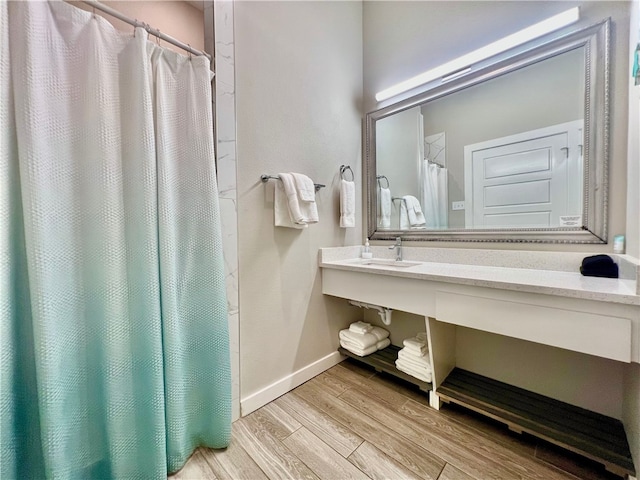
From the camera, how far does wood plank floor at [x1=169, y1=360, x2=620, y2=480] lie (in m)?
1.04

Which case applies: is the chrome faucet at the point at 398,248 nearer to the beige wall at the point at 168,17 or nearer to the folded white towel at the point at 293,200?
the folded white towel at the point at 293,200

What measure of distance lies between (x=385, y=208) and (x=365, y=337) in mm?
981

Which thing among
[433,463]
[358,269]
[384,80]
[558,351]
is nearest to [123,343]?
[358,269]

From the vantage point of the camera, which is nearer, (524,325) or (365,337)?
(524,325)

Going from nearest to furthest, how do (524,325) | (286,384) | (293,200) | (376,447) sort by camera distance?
1. (524,325)
2. (376,447)
3. (293,200)
4. (286,384)

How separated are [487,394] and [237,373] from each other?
4.33 ft

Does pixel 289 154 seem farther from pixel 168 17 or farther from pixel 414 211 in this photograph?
pixel 168 17

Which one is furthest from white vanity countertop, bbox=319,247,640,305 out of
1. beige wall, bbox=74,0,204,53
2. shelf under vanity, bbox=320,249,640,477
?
beige wall, bbox=74,0,204,53

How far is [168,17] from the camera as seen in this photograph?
5.56 feet

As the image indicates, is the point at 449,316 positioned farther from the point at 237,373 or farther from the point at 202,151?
the point at 202,151

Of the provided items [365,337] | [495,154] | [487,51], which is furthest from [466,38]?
[365,337]

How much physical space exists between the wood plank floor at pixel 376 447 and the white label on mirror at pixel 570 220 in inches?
40.6

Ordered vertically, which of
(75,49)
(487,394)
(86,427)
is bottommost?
(487,394)

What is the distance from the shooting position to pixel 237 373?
134 cm
